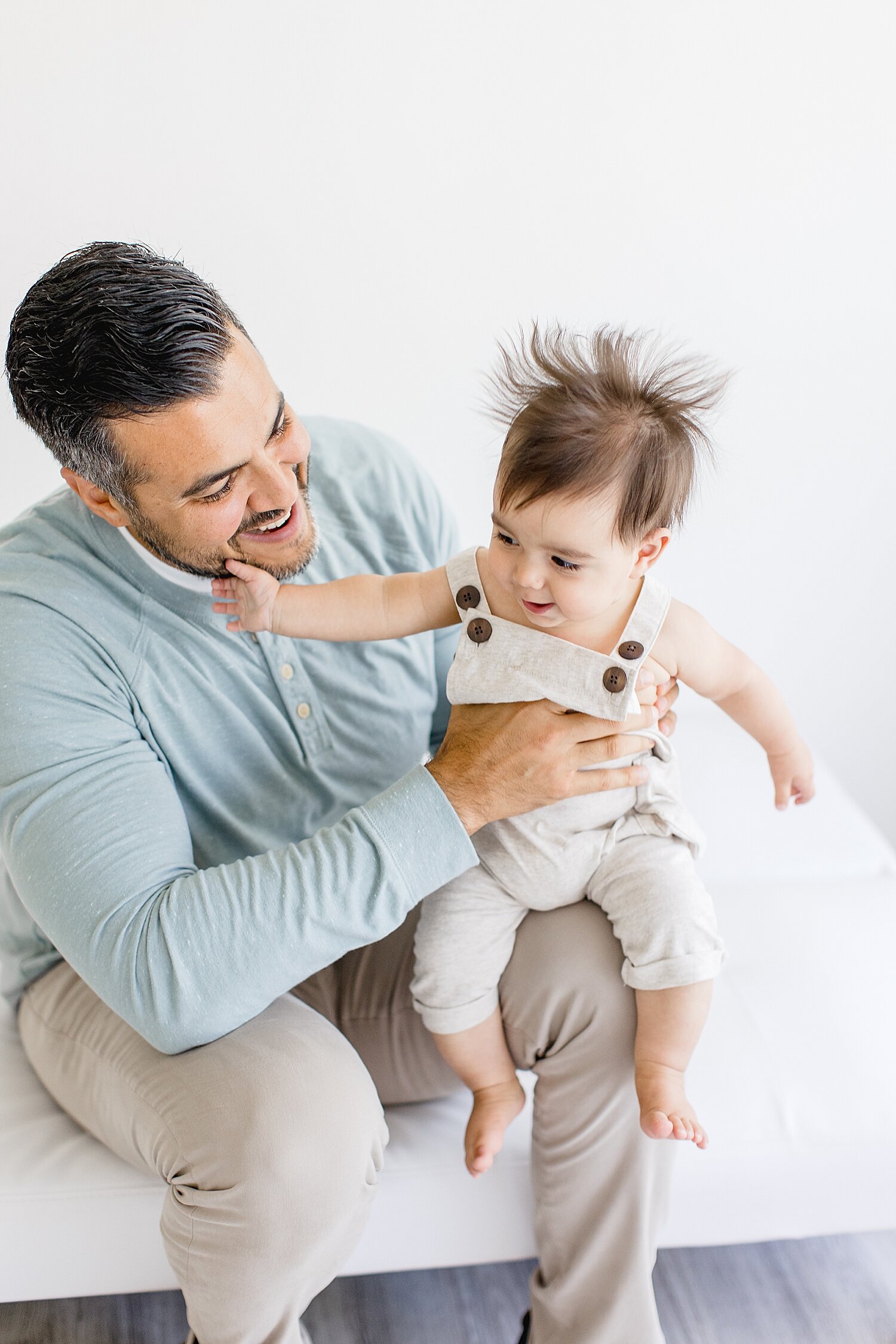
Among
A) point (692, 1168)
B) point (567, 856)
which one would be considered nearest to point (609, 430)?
point (567, 856)

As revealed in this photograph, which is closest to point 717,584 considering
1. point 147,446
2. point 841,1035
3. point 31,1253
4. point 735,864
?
point 735,864

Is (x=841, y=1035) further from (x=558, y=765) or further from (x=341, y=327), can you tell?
(x=341, y=327)

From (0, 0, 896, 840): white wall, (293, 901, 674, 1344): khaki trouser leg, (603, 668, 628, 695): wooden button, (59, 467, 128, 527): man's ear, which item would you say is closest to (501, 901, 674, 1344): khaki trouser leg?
(293, 901, 674, 1344): khaki trouser leg

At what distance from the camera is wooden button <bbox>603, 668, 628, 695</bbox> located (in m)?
1.09

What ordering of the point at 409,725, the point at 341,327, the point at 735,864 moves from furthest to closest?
1. the point at 341,327
2. the point at 735,864
3. the point at 409,725

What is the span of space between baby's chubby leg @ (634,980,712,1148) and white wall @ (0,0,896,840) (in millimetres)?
1129

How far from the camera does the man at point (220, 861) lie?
3.35 ft

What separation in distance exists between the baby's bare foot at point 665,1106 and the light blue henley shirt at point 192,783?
30 cm

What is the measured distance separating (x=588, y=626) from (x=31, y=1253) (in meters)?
0.95

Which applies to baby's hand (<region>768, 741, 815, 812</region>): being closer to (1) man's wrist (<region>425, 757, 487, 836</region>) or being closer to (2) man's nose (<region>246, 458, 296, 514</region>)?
(1) man's wrist (<region>425, 757, 487, 836</region>)

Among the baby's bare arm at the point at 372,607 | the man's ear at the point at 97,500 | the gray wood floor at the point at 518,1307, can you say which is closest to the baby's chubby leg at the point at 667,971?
the baby's bare arm at the point at 372,607

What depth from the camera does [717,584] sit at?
2.13 meters

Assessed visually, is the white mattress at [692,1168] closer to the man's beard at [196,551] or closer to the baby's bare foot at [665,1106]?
the baby's bare foot at [665,1106]

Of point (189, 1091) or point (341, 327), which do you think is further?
point (341, 327)
